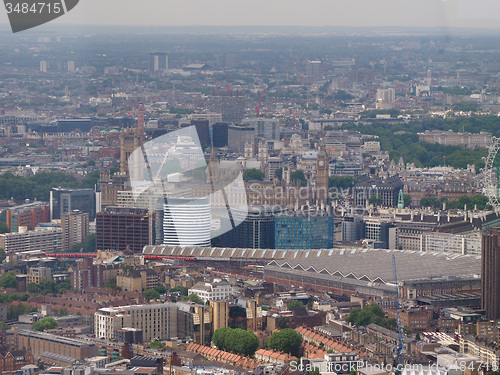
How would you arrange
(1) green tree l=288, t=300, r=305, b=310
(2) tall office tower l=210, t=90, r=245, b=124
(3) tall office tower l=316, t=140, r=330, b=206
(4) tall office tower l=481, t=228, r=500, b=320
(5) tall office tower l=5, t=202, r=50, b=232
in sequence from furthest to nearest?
(2) tall office tower l=210, t=90, r=245, b=124
(3) tall office tower l=316, t=140, r=330, b=206
(5) tall office tower l=5, t=202, r=50, b=232
(1) green tree l=288, t=300, r=305, b=310
(4) tall office tower l=481, t=228, r=500, b=320

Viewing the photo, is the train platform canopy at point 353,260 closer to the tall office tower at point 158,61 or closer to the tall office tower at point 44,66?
the tall office tower at point 44,66

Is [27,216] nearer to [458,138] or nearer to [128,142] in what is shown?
[128,142]

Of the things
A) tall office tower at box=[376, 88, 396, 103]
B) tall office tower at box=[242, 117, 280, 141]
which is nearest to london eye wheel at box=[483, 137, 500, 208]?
tall office tower at box=[242, 117, 280, 141]

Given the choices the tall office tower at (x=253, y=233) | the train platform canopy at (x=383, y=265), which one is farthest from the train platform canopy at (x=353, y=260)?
the tall office tower at (x=253, y=233)

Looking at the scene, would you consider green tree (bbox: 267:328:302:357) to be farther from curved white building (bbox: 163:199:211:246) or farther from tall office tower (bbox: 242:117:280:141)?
tall office tower (bbox: 242:117:280:141)

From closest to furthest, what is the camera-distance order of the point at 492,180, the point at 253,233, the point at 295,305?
1. the point at 295,305
2. the point at 253,233
3. the point at 492,180

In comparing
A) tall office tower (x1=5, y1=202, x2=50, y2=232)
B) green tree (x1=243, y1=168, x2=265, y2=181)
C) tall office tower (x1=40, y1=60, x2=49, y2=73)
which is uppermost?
tall office tower (x1=40, y1=60, x2=49, y2=73)

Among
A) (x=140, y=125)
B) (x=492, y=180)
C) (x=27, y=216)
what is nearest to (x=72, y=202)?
(x=27, y=216)

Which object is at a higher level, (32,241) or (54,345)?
(54,345)
